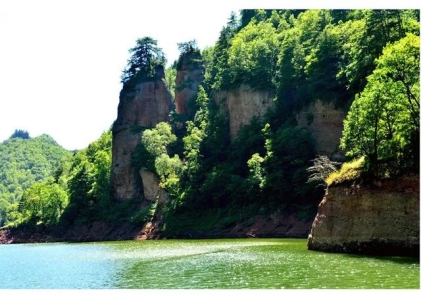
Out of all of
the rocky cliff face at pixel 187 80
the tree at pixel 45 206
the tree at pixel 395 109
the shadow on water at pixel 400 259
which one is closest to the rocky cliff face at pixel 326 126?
the tree at pixel 395 109

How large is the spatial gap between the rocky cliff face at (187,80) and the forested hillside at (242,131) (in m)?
0.19

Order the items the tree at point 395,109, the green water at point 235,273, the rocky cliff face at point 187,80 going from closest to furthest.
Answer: the green water at point 235,273 < the tree at point 395,109 < the rocky cliff face at point 187,80

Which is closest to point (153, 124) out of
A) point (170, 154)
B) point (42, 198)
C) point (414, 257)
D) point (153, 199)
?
point (170, 154)

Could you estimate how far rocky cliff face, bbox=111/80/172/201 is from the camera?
94562mm

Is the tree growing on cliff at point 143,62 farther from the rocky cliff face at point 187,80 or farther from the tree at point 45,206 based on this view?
the tree at point 45,206

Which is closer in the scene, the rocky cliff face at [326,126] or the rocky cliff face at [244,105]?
the rocky cliff face at [326,126]

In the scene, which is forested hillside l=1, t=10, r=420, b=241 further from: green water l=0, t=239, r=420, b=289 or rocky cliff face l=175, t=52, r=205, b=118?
green water l=0, t=239, r=420, b=289

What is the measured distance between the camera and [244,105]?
3246 inches

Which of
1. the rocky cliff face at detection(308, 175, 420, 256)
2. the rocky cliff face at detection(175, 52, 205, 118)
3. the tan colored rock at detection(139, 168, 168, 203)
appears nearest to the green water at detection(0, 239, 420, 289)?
the rocky cliff face at detection(308, 175, 420, 256)

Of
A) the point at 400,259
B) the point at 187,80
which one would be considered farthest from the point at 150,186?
the point at 400,259

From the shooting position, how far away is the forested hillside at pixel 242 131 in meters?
63.3

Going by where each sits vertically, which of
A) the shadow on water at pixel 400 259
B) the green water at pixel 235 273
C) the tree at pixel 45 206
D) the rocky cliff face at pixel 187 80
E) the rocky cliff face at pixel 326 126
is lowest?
the green water at pixel 235 273

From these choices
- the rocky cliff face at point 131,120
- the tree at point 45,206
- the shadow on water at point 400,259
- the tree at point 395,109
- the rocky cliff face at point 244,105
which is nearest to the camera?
the shadow on water at point 400,259

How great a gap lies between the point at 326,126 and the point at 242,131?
1554 centimetres
